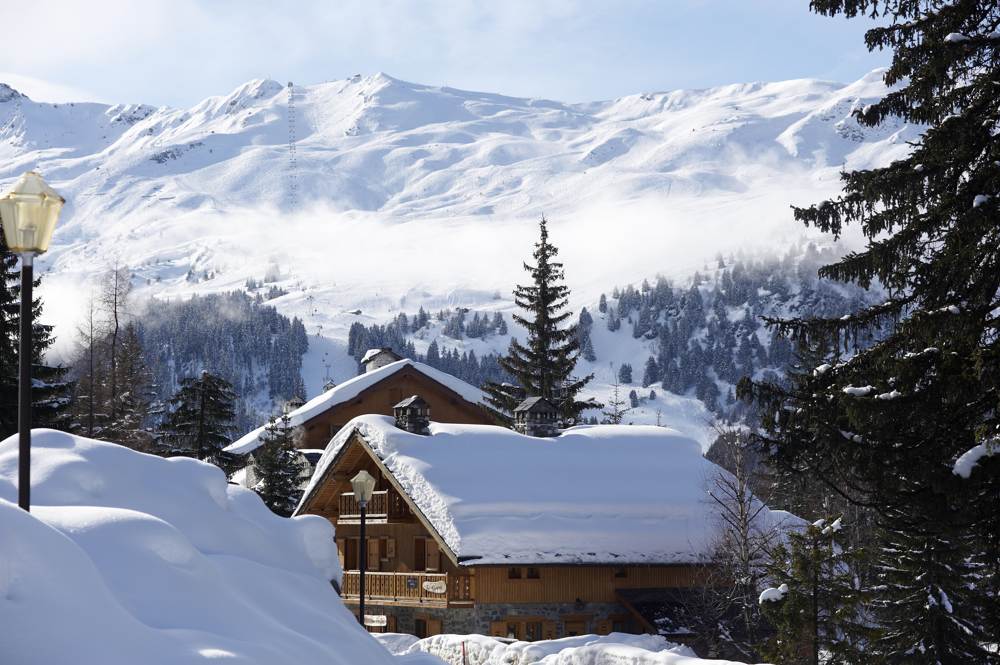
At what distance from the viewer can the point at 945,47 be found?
1306 cm

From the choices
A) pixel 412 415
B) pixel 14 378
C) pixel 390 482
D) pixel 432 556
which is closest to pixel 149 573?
pixel 14 378

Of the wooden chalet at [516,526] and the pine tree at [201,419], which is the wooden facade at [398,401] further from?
the wooden chalet at [516,526]

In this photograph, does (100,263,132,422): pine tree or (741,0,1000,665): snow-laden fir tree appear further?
(100,263,132,422): pine tree

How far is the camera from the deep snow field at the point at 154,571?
8156mm

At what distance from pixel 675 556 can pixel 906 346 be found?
84.3ft

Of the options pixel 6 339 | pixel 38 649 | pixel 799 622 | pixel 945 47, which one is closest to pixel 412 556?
pixel 6 339

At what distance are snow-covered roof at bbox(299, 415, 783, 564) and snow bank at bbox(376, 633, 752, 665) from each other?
14.3 feet

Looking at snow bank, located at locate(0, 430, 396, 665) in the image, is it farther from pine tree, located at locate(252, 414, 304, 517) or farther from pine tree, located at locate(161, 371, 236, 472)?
pine tree, located at locate(252, 414, 304, 517)

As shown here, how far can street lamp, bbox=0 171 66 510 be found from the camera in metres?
9.83

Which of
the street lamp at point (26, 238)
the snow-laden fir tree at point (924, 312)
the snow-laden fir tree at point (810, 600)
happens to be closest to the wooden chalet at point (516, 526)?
the snow-laden fir tree at point (810, 600)

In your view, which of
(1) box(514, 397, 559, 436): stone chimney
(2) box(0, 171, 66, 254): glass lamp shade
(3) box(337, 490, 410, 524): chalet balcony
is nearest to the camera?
(2) box(0, 171, 66, 254): glass lamp shade

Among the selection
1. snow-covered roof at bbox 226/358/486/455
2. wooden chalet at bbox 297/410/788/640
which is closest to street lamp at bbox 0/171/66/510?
wooden chalet at bbox 297/410/788/640

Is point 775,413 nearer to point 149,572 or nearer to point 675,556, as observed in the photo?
point 149,572

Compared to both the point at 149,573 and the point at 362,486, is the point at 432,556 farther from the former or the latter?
the point at 149,573
